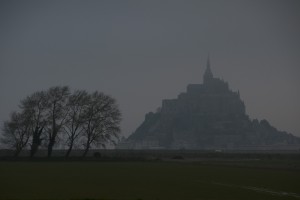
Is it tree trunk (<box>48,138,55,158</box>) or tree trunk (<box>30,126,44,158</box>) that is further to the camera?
tree trunk (<box>48,138,55,158</box>)

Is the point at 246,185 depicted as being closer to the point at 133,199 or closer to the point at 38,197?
the point at 133,199

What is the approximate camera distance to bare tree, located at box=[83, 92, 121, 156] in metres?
82.3

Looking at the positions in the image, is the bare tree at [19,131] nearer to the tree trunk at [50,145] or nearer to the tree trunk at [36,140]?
the tree trunk at [36,140]

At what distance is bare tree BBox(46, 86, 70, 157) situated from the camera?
262ft

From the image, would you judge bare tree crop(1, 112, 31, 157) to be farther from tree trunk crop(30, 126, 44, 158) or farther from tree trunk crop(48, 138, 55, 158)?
tree trunk crop(48, 138, 55, 158)

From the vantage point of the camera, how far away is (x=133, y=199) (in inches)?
925

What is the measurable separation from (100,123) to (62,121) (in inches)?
242

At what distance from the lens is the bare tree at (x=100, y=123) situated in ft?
270

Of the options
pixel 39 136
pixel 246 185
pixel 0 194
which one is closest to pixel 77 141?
pixel 39 136

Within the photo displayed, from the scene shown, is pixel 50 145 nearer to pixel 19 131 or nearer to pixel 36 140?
pixel 36 140

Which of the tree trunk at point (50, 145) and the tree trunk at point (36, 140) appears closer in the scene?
the tree trunk at point (36, 140)

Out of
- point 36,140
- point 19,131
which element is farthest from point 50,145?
point 19,131

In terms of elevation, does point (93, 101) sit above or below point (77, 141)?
above

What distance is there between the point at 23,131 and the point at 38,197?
5930 centimetres
